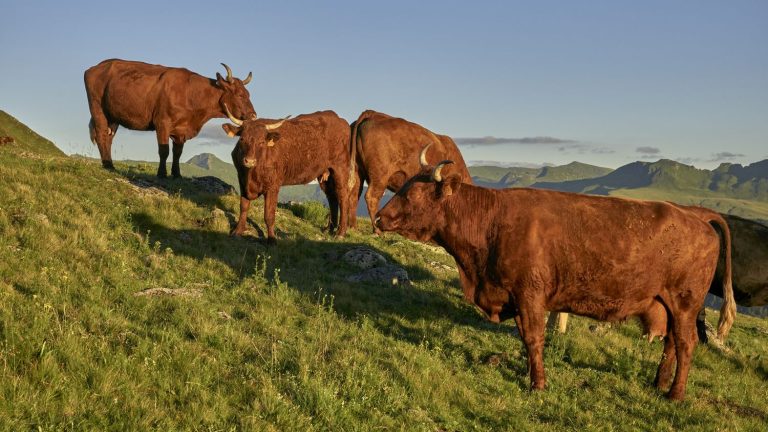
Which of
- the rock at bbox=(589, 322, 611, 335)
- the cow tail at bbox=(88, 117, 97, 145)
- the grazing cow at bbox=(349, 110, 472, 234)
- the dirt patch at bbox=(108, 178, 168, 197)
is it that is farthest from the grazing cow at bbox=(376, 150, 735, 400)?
the cow tail at bbox=(88, 117, 97, 145)

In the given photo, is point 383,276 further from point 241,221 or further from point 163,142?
point 163,142

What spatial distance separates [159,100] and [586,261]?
552 inches

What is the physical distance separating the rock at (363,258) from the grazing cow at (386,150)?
105 inches

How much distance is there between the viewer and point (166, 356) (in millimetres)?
5801

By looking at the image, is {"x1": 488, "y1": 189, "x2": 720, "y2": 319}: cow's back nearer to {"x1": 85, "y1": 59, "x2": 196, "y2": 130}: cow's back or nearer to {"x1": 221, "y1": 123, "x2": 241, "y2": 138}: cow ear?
{"x1": 221, "y1": 123, "x2": 241, "y2": 138}: cow ear

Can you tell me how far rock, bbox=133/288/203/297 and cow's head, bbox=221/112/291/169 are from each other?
427 centimetres

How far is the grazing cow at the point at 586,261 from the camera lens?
7.39m

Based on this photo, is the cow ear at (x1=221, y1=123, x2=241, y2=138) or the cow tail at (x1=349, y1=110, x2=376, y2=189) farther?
the cow tail at (x1=349, y1=110, x2=376, y2=189)

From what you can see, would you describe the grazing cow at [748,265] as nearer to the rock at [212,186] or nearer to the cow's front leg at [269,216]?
the cow's front leg at [269,216]

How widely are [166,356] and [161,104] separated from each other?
41.6ft

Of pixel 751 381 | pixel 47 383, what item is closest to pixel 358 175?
pixel 751 381

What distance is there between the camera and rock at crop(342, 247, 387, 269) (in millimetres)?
12987

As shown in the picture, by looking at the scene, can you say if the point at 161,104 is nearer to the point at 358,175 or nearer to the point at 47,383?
the point at 358,175

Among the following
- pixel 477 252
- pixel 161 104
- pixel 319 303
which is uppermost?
pixel 161 104
